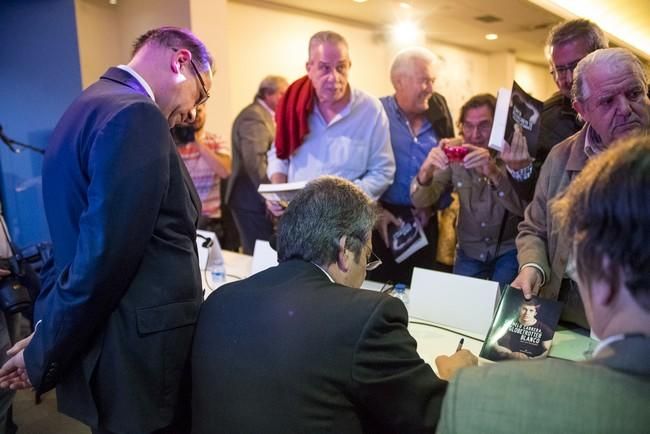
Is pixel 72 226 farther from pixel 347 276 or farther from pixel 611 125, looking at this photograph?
pixel 611 125

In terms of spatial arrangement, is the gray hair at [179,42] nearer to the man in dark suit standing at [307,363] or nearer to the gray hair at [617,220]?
the man in dark suit standing at [307,363]

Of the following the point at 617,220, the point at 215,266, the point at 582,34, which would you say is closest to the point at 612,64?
the point at 582,34

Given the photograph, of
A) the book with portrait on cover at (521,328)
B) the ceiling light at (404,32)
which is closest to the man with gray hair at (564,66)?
the book with portrait on cover at (521,328)

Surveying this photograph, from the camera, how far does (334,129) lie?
238cm

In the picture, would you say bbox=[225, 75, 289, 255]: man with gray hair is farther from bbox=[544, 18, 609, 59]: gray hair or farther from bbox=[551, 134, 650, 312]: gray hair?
bbox=[551, 134, 650, 312]: gray hair

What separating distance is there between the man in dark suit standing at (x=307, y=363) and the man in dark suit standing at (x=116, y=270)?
131mm

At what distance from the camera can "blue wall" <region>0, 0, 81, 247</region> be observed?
3.72 meters

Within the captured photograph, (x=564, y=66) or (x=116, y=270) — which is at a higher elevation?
(x=564, y=66)

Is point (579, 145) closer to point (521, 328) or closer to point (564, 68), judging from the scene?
Result: point (564, 68)

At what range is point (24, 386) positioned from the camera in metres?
1.24

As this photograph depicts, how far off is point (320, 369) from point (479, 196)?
4.91ft

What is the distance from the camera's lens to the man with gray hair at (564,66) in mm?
1789

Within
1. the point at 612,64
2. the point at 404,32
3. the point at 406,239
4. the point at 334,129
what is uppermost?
the point at 404,32

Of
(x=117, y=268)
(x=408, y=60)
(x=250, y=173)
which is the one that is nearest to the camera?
(x=117, y=268)
